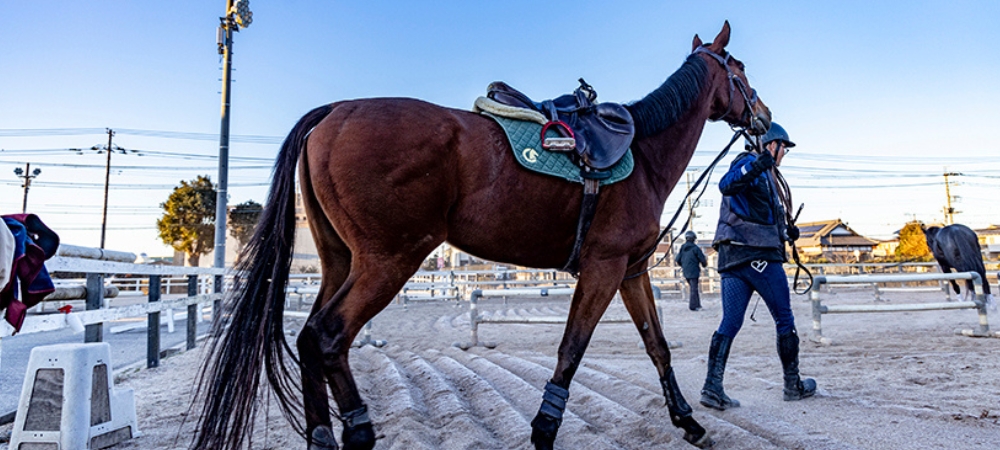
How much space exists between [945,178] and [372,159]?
209 feet

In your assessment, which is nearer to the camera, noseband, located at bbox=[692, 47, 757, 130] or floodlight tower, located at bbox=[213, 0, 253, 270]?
noseband, located at bbox=[692, 47, 757, 130]

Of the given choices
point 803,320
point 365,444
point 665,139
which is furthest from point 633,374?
point 803,320

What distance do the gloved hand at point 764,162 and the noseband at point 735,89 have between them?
0.37 metres

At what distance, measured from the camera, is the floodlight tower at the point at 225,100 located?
10.7m

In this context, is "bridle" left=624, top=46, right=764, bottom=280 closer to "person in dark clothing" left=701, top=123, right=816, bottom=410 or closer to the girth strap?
"person in dark clothing" left=701, top=123, right=816, bottom=410

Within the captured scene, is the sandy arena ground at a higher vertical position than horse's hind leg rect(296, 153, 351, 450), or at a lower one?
lower

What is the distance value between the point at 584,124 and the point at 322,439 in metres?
1.92

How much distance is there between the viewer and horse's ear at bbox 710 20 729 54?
3.70 metres

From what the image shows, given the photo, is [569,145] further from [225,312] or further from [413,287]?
[413,287]

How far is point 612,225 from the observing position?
2695 millimetres

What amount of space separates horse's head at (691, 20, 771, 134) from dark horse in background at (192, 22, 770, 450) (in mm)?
1139

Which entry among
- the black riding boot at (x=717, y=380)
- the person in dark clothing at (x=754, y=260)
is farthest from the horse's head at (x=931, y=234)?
the black riding boot at (x=717, y=380)

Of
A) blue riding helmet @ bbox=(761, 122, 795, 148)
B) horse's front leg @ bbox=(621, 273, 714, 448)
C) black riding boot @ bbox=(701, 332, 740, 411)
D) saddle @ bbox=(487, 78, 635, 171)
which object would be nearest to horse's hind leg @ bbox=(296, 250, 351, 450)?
saddle @ bbox=(487, 78, 635, 171)

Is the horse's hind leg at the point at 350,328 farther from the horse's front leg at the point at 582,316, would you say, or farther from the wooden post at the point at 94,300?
the wooden post at the point at 94,300
